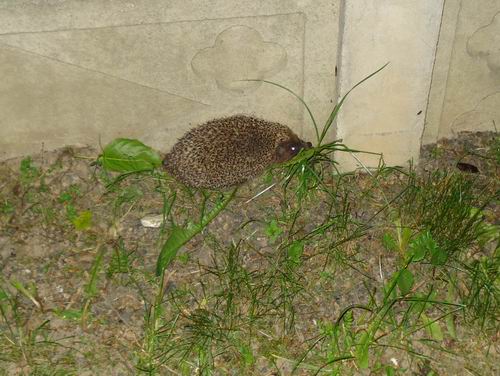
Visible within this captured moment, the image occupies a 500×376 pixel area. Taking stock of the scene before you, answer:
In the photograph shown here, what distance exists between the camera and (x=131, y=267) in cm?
377

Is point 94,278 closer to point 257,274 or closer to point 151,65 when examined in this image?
point 257,274

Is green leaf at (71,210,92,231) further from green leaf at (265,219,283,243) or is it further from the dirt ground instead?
green leaf at (265,219,283,243)

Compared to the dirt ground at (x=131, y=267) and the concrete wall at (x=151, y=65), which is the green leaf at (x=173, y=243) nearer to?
the dirt ground at (x=131, y=267)

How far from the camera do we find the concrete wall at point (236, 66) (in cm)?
350

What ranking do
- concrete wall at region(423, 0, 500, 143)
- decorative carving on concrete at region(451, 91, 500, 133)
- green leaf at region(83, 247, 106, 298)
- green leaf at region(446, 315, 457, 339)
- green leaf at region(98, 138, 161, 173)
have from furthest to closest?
decorative carving on concrete at region(451, 91, 500, 133)
green leaf at region(98, 138, 161, 173)
concrete wall at region(423, 0, 500, 143)
green leaf at region(83, 247, 106, 298)
green leaf at region(446, 315, 457, 339)

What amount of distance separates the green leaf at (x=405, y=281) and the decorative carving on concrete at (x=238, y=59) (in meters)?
1.64

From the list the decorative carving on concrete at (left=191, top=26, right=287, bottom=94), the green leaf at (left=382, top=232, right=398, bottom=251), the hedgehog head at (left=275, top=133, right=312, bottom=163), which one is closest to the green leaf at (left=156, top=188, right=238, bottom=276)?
the hedgehog head at (left=275, top=133, right=312, bottom=163)

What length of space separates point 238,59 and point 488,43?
5.96 ft

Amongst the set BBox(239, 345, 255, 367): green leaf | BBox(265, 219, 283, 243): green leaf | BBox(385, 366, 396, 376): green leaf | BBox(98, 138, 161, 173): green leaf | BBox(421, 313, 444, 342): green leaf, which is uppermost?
BBox(98, 138, 161, 173): green leaf

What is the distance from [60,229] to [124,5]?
1.64 m

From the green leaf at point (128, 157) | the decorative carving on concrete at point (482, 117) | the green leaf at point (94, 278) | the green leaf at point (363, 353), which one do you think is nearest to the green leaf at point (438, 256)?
the green leaf at point (363, 353)

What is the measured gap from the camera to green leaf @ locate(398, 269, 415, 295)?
358 cm

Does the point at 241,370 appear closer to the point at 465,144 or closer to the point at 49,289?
the point at 49,289

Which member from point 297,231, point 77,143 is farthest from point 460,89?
point 77,143
